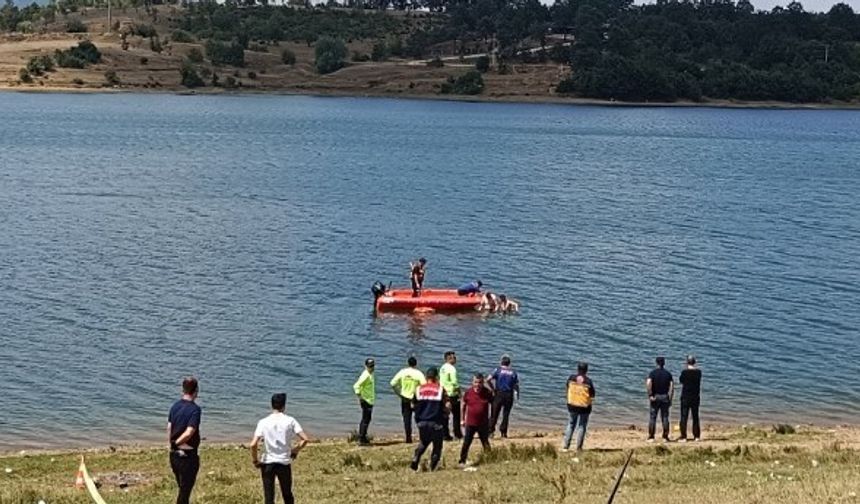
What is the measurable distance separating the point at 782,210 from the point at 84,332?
5492cm

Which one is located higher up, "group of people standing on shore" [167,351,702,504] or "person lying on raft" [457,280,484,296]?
"group of people standing on shore" [167,351,702,504]

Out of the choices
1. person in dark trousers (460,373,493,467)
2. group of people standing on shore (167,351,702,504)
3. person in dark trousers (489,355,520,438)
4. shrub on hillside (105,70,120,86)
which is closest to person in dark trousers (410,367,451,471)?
group of people standing on shore (167,351,702,504)

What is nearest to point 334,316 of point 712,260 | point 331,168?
point 712,260

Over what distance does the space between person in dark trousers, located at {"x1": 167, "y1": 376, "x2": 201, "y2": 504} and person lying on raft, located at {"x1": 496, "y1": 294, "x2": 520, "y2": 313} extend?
98.5 feet

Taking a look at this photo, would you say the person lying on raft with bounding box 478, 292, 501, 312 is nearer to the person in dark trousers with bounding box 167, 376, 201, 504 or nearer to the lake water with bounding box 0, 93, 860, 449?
the lake water with bounding box 0, 93, 860, 449

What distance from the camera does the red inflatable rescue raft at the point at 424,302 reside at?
46250mm

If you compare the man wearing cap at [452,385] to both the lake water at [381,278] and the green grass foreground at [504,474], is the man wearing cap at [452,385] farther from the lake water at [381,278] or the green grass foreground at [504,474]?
the lake water at [381,278]

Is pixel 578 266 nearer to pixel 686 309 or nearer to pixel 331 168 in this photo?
pixel 686 309

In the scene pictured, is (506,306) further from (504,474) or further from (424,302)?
(504,474)

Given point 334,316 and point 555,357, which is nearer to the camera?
point 555,357

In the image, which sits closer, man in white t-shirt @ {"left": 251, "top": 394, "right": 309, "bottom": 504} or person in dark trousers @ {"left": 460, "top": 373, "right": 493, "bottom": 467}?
man in white t-shirt @ {"left": 251, "top": 394, "right": 309, "bottom": 504}

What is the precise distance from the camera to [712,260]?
61281 millimetres

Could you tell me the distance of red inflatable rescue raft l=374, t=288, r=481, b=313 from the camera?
152 feet

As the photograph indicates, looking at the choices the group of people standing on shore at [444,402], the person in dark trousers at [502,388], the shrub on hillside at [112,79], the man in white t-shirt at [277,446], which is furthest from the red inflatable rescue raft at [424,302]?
the shrub on hillside at [112,79]
